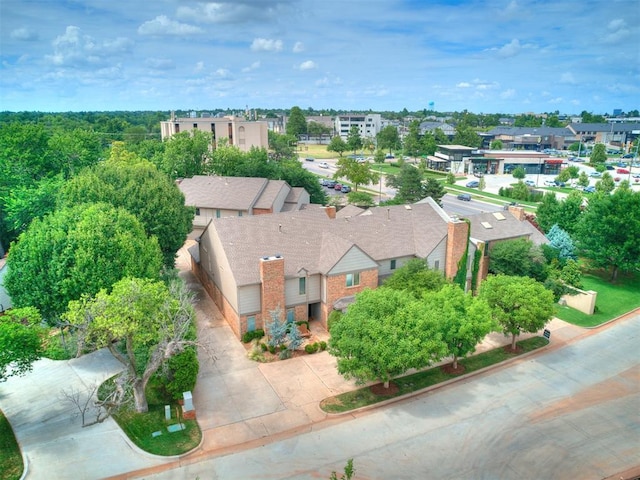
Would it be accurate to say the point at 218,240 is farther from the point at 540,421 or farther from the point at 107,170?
the point at 540,421

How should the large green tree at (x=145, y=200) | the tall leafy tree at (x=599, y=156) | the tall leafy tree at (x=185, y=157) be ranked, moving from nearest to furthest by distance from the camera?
1. the large green tree at (x=145, y=200)
2. the tall leafy tree at (x=185, y=157)
3. the tall leafy tree at (x=599, y=156)

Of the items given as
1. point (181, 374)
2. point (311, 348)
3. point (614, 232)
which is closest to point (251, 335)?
point (311, 348)

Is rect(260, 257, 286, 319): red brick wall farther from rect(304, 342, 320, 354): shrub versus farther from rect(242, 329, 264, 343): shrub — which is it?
rect(304, 342, 320, 354): shrub

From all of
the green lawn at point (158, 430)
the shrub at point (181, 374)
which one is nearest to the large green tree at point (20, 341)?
the green lawn at point (158, 430)

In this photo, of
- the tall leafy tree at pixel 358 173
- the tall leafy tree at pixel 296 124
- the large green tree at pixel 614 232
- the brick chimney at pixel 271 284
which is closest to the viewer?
the brick chimney at pixel 271 284

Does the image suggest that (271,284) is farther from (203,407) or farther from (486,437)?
(486,437)

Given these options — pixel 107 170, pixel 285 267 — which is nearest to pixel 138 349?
pixel 285 267

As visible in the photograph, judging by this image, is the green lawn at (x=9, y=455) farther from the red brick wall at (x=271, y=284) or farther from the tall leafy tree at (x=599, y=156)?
the tall leafy tree at (x=599, y=156)
